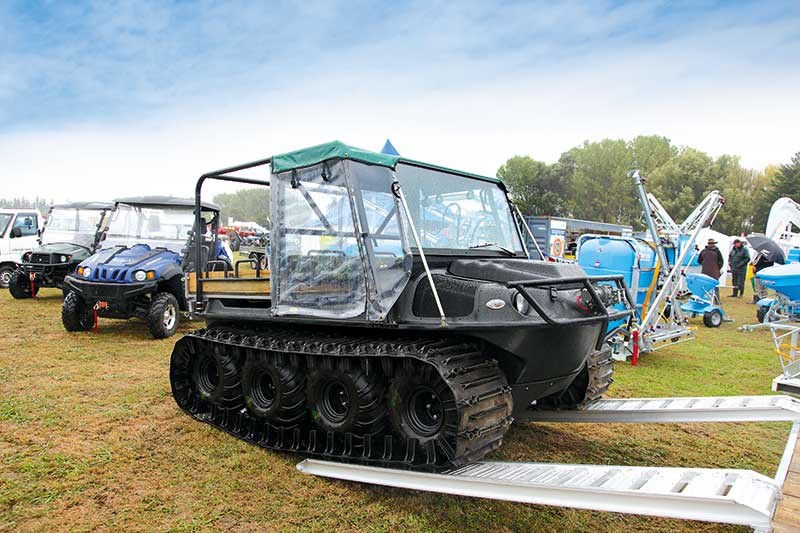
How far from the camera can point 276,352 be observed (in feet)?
16.1

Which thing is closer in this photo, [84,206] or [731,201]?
[84,206]

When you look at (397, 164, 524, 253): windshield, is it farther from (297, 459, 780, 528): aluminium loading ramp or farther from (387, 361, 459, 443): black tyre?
(297, 459, 780, 528): aluminium loading ramp

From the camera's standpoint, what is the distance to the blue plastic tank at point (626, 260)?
371 inches

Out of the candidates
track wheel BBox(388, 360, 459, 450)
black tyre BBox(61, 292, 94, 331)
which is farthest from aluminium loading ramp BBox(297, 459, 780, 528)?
black tyre BBox(61, 292, 94, 331)

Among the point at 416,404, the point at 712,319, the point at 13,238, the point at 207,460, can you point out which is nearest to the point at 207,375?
the point at 207,460

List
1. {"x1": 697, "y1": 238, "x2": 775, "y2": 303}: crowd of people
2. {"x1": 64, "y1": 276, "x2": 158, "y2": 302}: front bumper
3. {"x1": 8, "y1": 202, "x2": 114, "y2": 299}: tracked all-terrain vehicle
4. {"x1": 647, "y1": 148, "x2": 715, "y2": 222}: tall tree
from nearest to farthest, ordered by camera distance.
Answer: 1. {"x1": 64, "y1": 276, "x2": 158, "y2": 302}: front bumper
2. {"x1": 8, "y1": 202, "x2": 114, "y2": 299}: tracked all-terrain vehicle
3. {"x1": 697, "y1": 238, "x2": 775, "y2": 303}: crowd of people
4. {"x1": 647, "y1": 148, "x2": 715, "y2": 222}: tall tree

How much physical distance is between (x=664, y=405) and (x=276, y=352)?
11.2 feet

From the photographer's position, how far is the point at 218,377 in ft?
18.2

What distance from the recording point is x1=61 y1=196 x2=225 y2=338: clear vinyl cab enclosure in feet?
31.8

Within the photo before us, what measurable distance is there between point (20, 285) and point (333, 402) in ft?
44.5

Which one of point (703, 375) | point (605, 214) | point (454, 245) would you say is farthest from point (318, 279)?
point (605, 214)

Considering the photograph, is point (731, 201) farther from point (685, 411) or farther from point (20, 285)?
point (20, 285)

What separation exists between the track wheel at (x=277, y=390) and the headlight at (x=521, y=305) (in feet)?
6.74

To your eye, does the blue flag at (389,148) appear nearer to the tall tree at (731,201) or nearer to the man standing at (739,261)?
the man standing at (739,261)
